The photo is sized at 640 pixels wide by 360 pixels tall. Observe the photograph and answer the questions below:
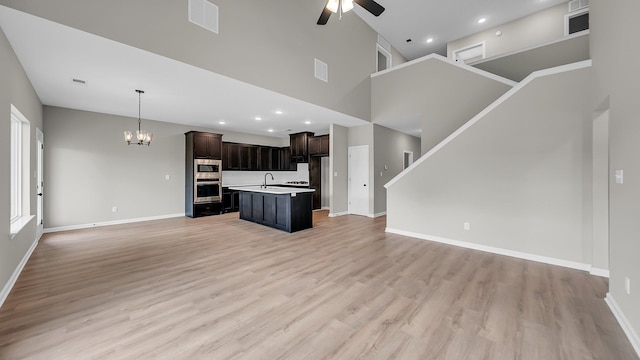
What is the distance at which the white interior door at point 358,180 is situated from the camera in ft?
23.4

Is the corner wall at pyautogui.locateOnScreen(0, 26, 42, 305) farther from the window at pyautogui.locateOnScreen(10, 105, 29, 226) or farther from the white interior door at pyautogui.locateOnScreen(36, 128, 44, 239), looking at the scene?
the white interior door at pyautogui.locateOnScreen(36, 128, 44, 239)

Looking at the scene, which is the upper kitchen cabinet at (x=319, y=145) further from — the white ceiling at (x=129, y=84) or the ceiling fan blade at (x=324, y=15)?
the ceiling fan blade at (x=324, y=15)

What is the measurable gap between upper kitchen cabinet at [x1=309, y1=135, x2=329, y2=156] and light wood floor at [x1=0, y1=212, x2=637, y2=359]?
14.0 feet

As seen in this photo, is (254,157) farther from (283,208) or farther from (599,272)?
(599,272)

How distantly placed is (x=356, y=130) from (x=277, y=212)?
3.58 m

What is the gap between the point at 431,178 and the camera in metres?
4.60

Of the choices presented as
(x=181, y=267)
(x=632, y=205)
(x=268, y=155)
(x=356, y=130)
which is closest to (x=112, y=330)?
(x=181, y=267)

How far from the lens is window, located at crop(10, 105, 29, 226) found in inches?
143

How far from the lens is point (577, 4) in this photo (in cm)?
612

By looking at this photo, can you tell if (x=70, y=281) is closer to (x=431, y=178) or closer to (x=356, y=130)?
(x=431, y=178)

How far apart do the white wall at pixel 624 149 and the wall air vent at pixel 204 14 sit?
15.1 feet

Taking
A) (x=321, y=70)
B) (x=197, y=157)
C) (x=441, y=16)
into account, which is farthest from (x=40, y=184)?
(x=441, y=16)

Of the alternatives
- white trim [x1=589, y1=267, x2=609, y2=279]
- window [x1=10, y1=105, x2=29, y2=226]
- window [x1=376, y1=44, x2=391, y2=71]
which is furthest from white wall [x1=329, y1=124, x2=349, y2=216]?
window [x1=10, y1=105, x2=29, y2=226]

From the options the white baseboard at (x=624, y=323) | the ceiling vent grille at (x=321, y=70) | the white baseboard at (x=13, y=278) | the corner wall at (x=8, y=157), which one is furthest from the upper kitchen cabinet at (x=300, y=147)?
the white baseboard at (x=624, y=323)
